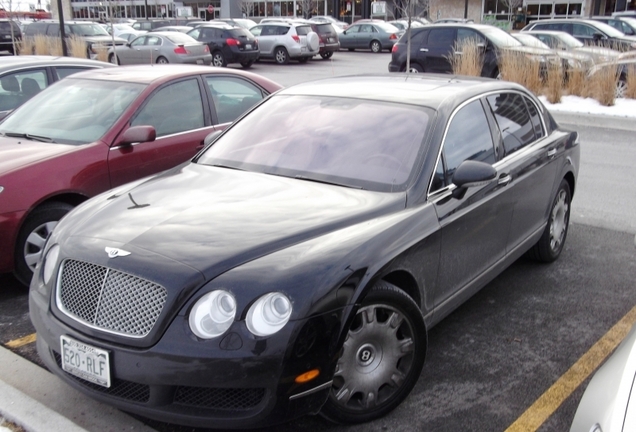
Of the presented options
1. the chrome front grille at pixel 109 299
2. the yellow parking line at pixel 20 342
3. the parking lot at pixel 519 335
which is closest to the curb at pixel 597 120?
the parking lot at pixel 519 335

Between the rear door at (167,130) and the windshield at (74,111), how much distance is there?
21cm

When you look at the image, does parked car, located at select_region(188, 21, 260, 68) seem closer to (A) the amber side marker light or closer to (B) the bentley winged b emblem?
(B) the bentley winged b emblem

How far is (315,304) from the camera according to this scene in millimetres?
2984

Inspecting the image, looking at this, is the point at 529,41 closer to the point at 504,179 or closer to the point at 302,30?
the point at 302,30

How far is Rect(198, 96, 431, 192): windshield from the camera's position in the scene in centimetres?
400

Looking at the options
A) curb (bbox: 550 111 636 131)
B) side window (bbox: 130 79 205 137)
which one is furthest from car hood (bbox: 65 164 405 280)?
curb (bbox: 550 111 636 131)

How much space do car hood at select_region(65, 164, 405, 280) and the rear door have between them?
4.98 ft

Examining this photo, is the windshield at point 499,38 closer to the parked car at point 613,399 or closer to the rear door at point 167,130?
the rear door at point 167,130

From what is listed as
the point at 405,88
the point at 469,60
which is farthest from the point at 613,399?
the point at 469,60

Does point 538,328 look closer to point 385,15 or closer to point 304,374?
point 304,374

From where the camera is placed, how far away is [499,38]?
16.8 meters

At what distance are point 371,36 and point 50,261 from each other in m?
31.1

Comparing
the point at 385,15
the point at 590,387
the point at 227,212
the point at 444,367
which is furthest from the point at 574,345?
the point at 385,15

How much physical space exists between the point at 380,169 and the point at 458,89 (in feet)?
3.38
